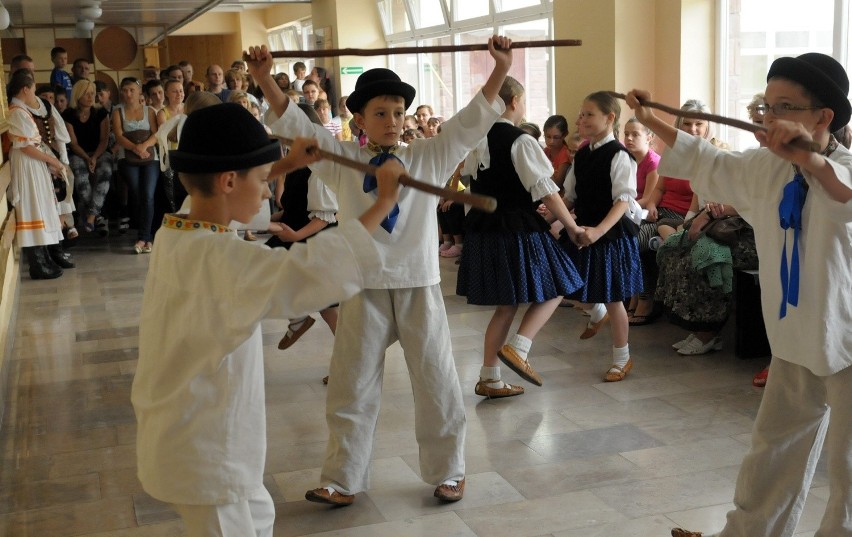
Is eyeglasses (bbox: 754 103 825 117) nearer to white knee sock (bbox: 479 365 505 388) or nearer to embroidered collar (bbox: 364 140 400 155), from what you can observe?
embroidered collar (bbox: 364 140 400 155)

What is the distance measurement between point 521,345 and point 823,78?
235 centimetres

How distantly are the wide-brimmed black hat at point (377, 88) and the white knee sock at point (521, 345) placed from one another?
1587 millimetres

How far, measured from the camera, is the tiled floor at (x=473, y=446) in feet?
10.5

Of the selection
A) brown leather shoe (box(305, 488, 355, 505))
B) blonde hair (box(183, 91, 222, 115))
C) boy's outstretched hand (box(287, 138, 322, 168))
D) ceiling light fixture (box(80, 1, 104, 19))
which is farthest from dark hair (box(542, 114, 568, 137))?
ceiling light fixture (box(80, 1, 104, 19))

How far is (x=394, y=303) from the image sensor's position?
3.23 meters

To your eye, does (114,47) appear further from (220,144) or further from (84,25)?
(220,144)

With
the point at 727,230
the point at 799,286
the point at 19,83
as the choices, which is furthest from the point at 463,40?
the point at 799,286

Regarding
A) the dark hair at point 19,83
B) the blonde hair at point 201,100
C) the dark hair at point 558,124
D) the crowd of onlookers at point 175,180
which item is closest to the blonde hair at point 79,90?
the crowd of onlookers at point 175,180

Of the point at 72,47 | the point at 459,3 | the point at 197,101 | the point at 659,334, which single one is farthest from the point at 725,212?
the point at 72,47

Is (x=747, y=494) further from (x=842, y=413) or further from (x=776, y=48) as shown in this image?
(x=776, y=48)

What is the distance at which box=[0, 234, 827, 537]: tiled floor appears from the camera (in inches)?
126

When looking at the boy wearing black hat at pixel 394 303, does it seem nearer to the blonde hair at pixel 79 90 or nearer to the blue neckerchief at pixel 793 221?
the blue neckerchief at pixel 793 221

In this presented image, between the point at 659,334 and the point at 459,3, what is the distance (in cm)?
767

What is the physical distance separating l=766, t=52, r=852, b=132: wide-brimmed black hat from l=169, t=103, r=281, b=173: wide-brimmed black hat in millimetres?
1260
